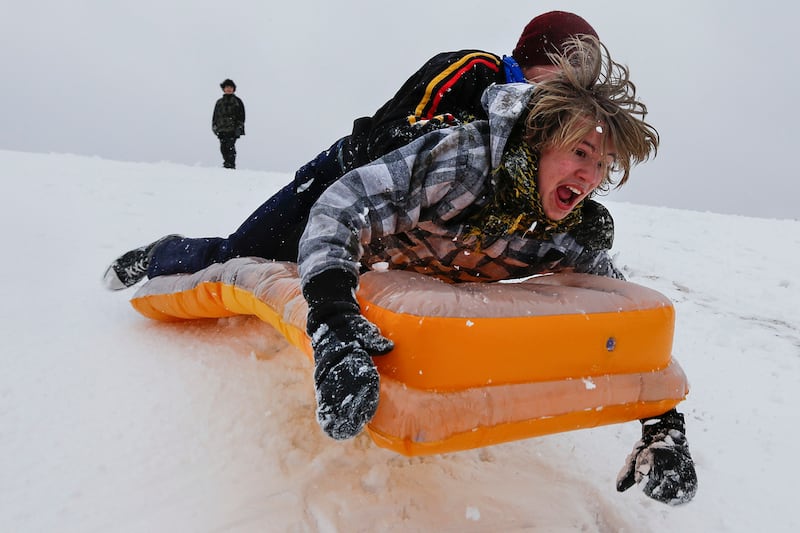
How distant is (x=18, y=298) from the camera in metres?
2.79

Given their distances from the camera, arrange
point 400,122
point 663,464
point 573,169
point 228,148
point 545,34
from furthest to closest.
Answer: point 228,148 → point 545,34 → point 400,122 → point 573,169 → point 663,464

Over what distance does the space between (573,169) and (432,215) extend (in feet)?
1.49

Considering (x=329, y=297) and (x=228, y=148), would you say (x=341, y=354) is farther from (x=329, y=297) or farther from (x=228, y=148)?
(x=228, y=148)

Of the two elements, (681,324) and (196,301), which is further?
(681,324)

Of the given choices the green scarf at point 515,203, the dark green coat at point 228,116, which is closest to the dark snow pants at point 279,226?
the green scarf at point 515,203

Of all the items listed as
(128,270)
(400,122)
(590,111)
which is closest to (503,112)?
(590,111)

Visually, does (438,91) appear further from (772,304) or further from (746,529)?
(772,304)

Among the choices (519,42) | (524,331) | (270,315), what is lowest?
(270,315)

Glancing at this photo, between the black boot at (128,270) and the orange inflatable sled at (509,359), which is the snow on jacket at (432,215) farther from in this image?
the black boot at (128,270)

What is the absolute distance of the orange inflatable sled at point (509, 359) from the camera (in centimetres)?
143

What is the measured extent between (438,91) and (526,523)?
1553 mm

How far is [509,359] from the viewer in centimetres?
151

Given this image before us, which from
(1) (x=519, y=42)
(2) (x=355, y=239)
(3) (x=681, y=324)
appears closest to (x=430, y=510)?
(2) (x=355, y=239)

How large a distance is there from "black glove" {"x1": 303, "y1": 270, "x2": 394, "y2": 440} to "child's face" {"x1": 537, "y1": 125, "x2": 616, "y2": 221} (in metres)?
0.72
